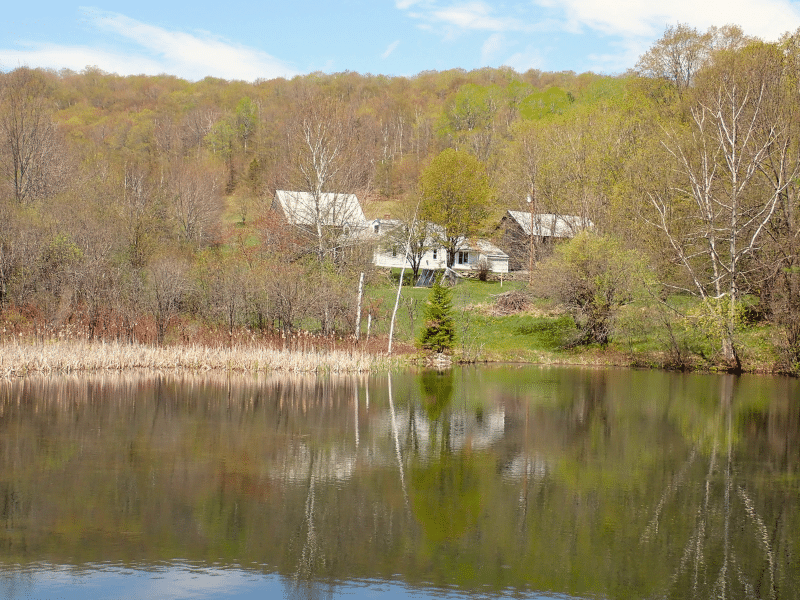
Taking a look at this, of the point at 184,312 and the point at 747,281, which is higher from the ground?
the point at 747,281

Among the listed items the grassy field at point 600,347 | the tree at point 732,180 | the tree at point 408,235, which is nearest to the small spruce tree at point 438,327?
the grassy field at point 600,347

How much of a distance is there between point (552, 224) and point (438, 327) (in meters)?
20.6

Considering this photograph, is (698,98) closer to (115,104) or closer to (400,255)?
(400,255)

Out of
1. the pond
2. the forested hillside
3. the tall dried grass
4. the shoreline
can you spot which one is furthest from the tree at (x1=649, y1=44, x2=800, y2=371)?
the tall dried grass

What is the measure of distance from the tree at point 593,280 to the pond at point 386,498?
14756mm

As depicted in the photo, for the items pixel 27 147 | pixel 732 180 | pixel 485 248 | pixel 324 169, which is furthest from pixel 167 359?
pixel 485 248

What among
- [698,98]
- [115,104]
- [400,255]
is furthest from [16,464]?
[115,104]

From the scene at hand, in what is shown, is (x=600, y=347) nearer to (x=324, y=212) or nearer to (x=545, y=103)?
(x=324, y=212)

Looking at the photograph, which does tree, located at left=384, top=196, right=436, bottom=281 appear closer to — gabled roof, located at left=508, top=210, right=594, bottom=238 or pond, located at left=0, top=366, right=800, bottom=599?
gabled roof, located at left=508, top=210, right=594, bottom=238

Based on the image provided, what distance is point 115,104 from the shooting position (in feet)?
299

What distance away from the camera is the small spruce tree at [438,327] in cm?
3312

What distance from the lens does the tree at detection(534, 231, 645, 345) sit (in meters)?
34.5

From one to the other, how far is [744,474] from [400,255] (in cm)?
5054

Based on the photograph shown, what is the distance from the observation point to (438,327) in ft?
109
